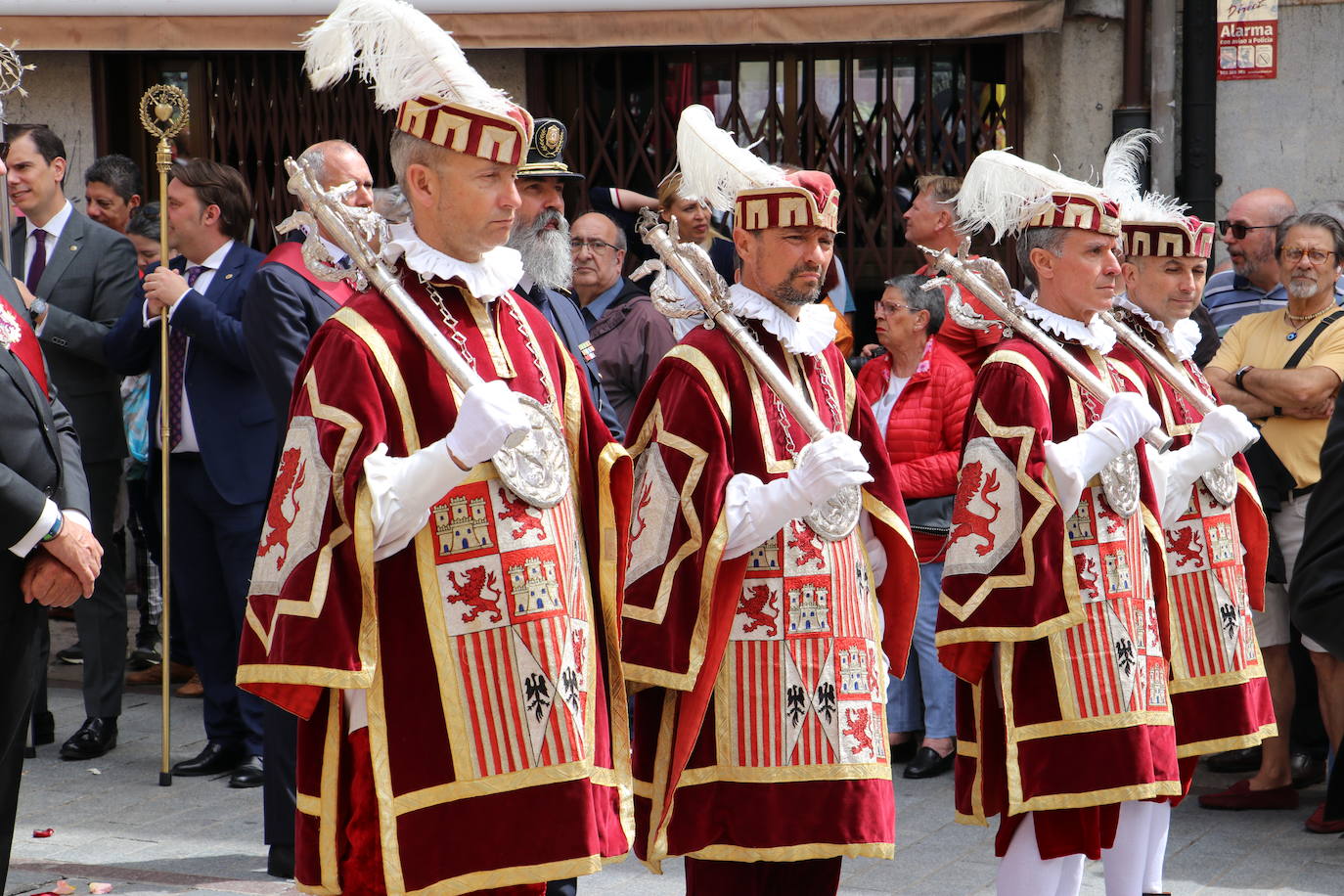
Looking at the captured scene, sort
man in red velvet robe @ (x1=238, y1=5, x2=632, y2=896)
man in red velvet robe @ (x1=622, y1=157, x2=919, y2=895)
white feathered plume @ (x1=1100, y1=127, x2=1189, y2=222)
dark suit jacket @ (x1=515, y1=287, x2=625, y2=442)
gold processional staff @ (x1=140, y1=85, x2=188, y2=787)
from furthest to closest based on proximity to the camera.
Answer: gold processional staff @ (x1=140, y1=85, x2=188, y2=787) → white feathered plume @ (x1=1100, y1=127, x2=1189, y2=222) → dark suit jacket @ (x1=515, y1=287, x2=625, y2=442) → man in red velvet robe @ (x1=622, y1=157, x2=919, y2=895) → man in red velvet robe @ (x1=238, y1=5, x2=632, y2=896)

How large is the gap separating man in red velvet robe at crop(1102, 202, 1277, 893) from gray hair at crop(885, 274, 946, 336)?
4.71 feet

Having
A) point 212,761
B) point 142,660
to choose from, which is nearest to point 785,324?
point 212,761

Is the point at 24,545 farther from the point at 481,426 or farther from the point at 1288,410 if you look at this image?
the point at 1288,410

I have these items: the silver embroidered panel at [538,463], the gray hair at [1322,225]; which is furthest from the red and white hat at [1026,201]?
the gray hair at [1322,225]

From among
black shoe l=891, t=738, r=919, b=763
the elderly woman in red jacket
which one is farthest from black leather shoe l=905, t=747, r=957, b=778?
black shoe l=891, t=738, r=919, b=763

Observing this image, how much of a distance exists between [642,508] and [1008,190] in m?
1.44

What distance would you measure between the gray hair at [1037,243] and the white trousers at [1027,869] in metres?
1.46

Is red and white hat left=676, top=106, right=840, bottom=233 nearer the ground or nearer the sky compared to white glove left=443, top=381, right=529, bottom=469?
nearer the sky

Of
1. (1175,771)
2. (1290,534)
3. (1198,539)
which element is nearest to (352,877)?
(1175,771)

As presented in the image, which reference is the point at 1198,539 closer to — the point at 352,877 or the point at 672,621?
the point at 672,621

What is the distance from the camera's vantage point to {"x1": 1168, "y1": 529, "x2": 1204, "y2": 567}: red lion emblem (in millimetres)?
4938

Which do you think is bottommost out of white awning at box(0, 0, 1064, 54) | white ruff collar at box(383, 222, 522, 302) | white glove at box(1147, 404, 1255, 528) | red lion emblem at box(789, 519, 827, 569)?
red lion emblem at box(789, 519, 827, 569)

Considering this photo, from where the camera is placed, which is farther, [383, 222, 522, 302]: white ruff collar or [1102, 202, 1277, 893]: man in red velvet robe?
[1102, 202, 1277, 893]: man in red velvet robe

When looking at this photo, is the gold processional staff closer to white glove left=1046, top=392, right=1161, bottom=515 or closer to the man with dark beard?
the man with dark beard
